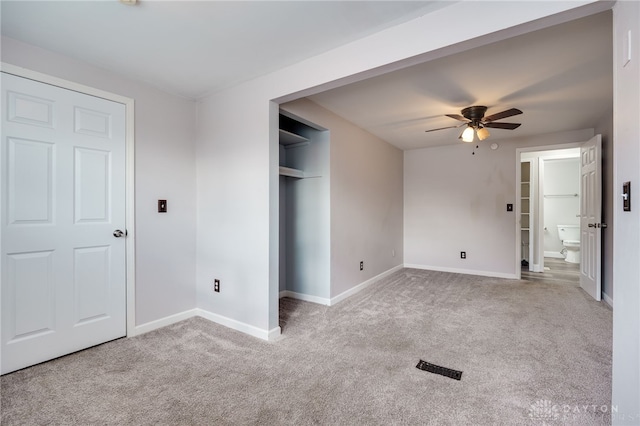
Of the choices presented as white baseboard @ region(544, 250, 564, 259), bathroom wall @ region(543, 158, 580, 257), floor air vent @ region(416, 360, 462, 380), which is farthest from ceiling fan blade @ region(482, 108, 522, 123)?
white baseboard @ region(544, 250, 564, 259)

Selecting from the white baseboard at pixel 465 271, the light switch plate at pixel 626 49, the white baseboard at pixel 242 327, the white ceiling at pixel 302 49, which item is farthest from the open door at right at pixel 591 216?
the white baseboard at pixel 242 327

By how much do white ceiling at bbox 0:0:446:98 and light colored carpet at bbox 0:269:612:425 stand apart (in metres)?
2.30

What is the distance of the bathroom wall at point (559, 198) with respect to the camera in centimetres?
643

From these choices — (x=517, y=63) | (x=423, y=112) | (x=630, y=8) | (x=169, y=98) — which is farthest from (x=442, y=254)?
(x=169, y=98)

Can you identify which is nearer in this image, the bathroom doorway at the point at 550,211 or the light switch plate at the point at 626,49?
the light switch plate at the point at 626,49

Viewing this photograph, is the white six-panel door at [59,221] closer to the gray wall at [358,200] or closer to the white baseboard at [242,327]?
the white baseboard at [242,327]

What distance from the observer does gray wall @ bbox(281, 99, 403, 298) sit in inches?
137

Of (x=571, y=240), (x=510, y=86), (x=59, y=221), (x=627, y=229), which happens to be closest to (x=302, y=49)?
(x=510, y=86)

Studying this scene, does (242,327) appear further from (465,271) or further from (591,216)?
(591,216)

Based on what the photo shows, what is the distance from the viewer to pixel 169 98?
2828 millimetres

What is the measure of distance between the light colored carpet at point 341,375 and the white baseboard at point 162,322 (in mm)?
88

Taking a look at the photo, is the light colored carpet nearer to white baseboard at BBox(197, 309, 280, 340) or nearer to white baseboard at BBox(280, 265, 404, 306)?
white baseboard at BBox(197, 309, 280, 340)

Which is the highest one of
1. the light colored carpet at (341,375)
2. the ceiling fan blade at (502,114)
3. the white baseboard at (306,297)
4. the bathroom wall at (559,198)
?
the ceiling fan blade at (502,114)

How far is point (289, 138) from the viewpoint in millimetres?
3439
